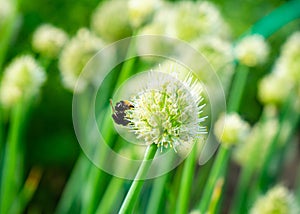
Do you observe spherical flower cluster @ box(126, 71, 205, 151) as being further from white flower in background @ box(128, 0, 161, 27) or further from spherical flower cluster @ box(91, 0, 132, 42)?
spherical flower cluster @ box(91, 0, 132, 42)

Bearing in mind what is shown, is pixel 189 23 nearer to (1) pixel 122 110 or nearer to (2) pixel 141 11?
(2) pixel 141 11

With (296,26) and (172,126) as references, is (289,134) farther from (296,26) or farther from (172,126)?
(296,26)

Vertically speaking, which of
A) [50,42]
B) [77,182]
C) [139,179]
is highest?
[50,42]

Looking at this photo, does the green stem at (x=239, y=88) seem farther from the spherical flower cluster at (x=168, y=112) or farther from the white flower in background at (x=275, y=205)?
the spherical flower cluster at (x=168, y=112)

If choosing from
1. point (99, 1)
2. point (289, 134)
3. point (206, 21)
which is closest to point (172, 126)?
point (206, 21)

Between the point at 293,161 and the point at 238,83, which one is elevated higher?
the point at 293,161

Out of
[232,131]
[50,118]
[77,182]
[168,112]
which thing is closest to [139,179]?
[168,112]
